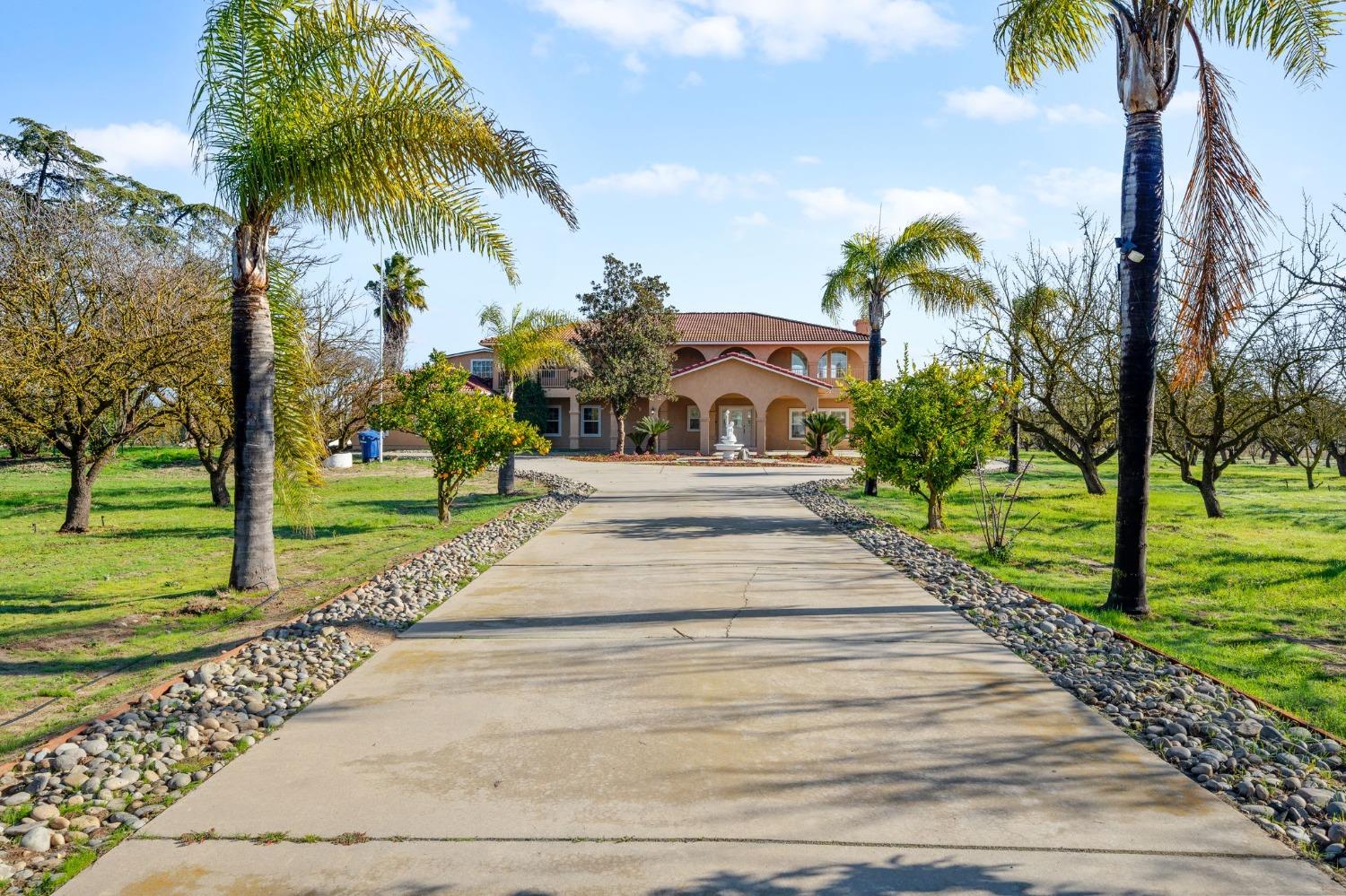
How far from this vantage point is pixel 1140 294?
8.13 metres

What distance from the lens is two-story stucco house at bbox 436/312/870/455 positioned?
38.7 meters

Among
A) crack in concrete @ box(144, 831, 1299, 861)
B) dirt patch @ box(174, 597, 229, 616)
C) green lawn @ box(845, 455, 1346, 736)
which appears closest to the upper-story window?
green lawn @ box(845, 455, 1346, 736)

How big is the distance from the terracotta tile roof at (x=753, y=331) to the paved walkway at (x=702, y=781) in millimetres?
37124

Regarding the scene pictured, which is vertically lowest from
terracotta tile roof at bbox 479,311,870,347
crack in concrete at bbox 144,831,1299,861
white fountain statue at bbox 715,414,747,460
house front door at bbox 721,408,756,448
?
crack in concrete at bbox 144,831,1299,861

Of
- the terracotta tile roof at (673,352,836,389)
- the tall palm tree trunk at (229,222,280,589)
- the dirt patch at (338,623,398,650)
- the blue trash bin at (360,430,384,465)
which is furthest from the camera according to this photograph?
the terracotta tile roof at (673,352,836,389)

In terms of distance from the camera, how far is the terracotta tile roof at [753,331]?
44000mm

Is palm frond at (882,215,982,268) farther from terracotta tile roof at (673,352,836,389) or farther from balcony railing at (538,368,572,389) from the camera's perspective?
balcony railing at (538,368,572,389)

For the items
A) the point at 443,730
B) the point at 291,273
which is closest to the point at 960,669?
the point at 443,730

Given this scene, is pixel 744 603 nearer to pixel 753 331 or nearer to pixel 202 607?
pixel 202 607

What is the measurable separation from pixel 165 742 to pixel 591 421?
38.9m

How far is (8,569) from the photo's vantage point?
1059cm

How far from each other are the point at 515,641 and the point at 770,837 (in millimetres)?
3571

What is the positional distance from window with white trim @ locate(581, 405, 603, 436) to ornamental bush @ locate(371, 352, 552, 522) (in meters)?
27.7

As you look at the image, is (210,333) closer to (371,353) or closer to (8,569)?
(8,569)
